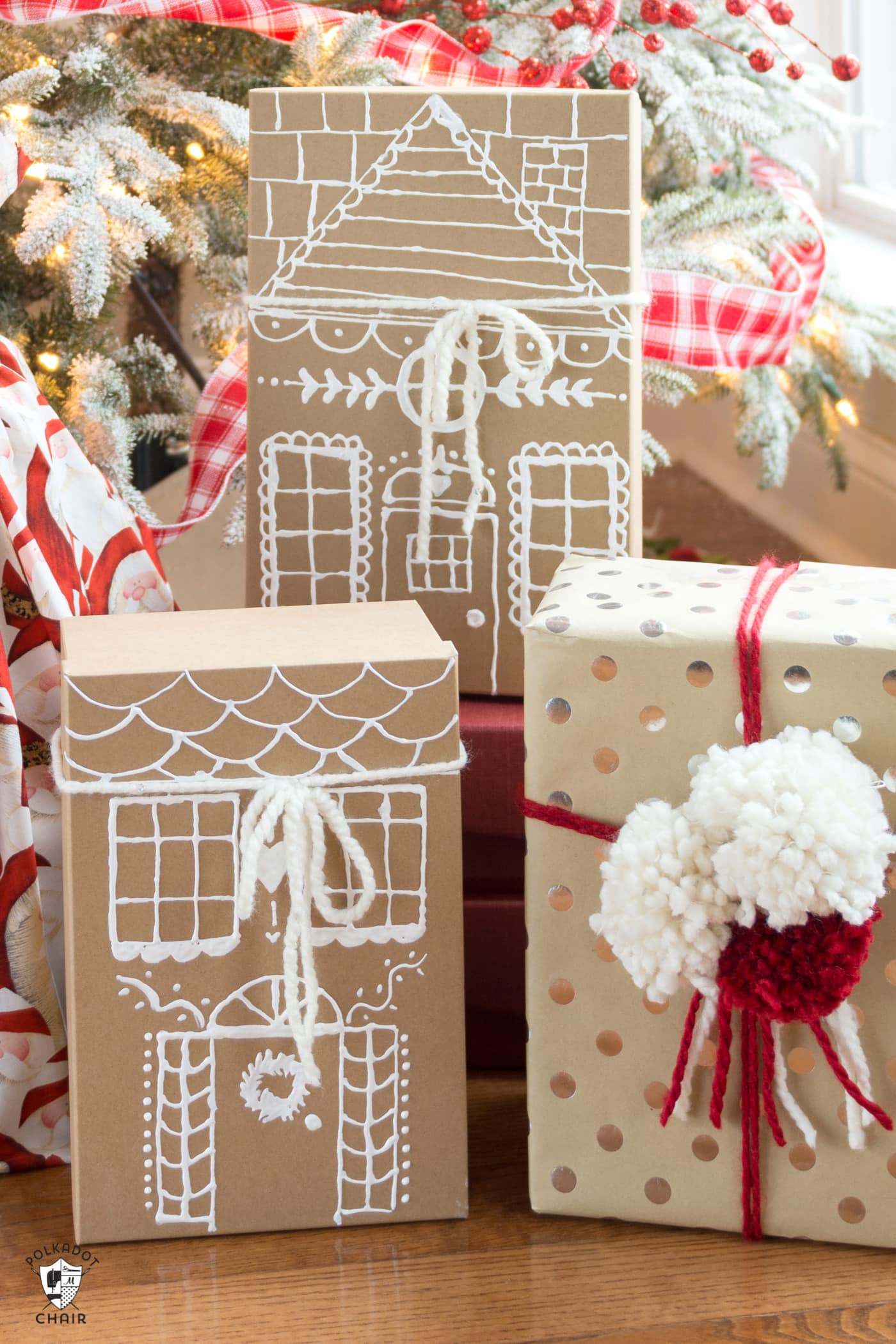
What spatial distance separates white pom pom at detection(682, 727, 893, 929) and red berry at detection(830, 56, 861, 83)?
→ 2.35ft

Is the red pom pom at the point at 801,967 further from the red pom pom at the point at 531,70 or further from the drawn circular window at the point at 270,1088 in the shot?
the red pom pom at the point at 531,70

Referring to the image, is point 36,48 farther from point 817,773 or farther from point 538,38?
point 817,773

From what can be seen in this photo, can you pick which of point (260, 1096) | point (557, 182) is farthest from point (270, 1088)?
point (557, 182)

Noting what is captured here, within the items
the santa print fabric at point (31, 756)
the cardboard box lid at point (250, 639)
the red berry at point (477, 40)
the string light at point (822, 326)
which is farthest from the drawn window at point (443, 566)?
the string light at point (822, 326)

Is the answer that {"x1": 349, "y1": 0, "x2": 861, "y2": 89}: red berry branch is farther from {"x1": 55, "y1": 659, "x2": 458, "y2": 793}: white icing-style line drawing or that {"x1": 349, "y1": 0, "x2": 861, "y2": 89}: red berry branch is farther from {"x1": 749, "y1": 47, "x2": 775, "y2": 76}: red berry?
{"x1": 55, "y1": 659, "x2": 458, "y2": 793}: white icing-style line drawing

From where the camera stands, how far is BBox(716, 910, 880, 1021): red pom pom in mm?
605

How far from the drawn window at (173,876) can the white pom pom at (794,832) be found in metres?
0.25

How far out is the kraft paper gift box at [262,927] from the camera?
0.67 m

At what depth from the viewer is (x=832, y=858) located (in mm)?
588

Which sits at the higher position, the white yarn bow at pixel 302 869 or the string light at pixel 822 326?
the string light at pixel 822 326

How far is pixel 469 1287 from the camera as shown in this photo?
26.5 inches

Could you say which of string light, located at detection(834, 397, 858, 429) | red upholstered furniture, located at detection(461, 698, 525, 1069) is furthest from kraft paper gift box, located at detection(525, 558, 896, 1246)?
string light, located at detection(834, 397, 858, 429)

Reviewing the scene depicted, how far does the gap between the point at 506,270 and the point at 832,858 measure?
0.45m

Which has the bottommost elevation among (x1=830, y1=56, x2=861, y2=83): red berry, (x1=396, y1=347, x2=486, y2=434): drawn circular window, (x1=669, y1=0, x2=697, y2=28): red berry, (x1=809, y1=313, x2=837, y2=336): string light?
(x1=396, y1=347, x2=486, y2=434): drawn circular window
